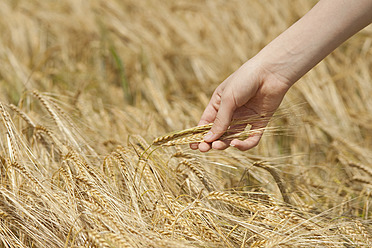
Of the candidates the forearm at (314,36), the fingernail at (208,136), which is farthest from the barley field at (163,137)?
the forearm at (314,36)

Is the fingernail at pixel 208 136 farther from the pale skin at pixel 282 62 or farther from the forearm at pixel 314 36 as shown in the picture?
the forearm at pixel 314 36

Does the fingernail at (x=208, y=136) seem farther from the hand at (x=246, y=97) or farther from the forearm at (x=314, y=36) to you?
the forearm at (x=314, y=36)

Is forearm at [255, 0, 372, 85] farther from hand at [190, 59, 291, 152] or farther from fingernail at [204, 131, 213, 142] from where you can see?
fingernail at [204, 131, 213, 142]

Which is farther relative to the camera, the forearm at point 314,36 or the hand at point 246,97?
the hand at point 246,97

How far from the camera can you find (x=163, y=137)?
1.52 m

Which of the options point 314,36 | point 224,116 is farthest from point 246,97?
point 314,36

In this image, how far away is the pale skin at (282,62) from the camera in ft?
4.42

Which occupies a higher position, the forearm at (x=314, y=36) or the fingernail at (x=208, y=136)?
the forearm at (x=314, y=36)

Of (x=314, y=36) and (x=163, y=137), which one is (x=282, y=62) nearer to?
(x=314, y=36)

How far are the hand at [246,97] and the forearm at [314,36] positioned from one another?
36 millimetres

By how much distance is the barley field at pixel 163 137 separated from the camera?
56.6 inches

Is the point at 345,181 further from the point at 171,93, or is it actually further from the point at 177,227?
the point at 171,93

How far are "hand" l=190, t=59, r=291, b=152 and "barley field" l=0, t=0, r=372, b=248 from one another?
2.8 inches

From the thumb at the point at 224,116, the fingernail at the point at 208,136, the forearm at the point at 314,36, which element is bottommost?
the fingernail at the point at 208,136
